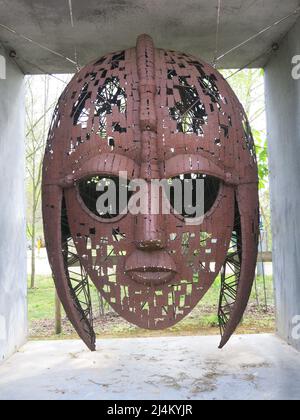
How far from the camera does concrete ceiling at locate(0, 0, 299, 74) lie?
439cm

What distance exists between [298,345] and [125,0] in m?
3.58

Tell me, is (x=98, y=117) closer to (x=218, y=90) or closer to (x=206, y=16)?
(x=218, y=90)

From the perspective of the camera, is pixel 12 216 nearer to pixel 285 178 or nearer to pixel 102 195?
pixel 102 195

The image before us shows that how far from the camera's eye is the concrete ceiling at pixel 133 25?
4.39 m

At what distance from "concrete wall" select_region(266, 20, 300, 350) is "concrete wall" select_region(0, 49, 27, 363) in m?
2.85

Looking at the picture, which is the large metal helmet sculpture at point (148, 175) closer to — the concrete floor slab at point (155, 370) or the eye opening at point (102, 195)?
the eye opening at point (102, 195)

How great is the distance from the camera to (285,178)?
5.25 m

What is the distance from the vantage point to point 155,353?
484 centimetres

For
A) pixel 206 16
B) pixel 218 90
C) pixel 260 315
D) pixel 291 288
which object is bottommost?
pixel 260 315

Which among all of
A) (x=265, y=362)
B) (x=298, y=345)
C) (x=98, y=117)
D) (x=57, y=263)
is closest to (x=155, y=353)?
(x=265, y=362)

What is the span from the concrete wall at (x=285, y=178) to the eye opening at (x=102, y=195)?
191cm

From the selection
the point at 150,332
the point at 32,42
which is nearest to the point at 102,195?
the point at 32,42

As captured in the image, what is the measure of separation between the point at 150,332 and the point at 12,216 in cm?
252

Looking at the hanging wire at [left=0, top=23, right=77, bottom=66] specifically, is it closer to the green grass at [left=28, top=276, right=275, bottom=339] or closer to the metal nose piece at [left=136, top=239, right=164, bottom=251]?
the metal nose piece at [left=136, top=239, right=164, bottom=251]
